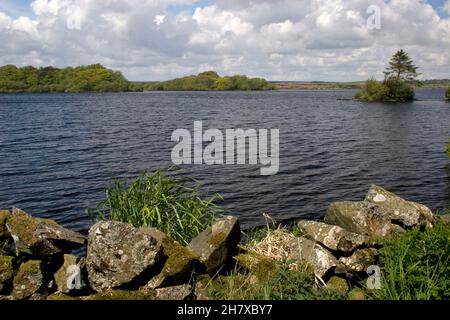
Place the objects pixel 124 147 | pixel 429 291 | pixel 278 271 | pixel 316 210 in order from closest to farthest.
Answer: pixel 429 291 < pixel 278 271 < pixel 316 210 < pixel 124 147

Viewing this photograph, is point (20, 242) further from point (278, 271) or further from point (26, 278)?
point (278, 271)

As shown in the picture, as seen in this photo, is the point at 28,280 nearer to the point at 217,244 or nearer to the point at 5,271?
the point at 5,271

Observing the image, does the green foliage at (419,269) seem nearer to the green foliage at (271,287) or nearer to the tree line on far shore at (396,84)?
the green foliage at (271,287)

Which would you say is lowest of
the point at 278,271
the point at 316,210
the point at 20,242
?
the point at 316,210

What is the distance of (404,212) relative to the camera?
32.4 ft

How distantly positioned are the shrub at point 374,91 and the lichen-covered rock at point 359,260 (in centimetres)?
11752

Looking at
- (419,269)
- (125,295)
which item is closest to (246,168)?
(419,269)

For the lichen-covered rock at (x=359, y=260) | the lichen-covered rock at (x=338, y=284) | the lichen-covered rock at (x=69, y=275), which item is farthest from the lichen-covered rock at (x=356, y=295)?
the lichen-covered rock at (x=69, y=275)

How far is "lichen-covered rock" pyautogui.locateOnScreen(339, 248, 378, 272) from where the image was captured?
8.30 m

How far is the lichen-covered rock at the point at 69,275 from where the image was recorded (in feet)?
23.5

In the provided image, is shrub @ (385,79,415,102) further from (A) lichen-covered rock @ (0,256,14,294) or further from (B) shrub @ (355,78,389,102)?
(A) lichen-covered rock @ (0,256,14,294)

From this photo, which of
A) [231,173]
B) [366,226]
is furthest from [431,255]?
[231,173]

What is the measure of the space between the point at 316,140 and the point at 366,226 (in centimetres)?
3993

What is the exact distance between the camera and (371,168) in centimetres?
3334
